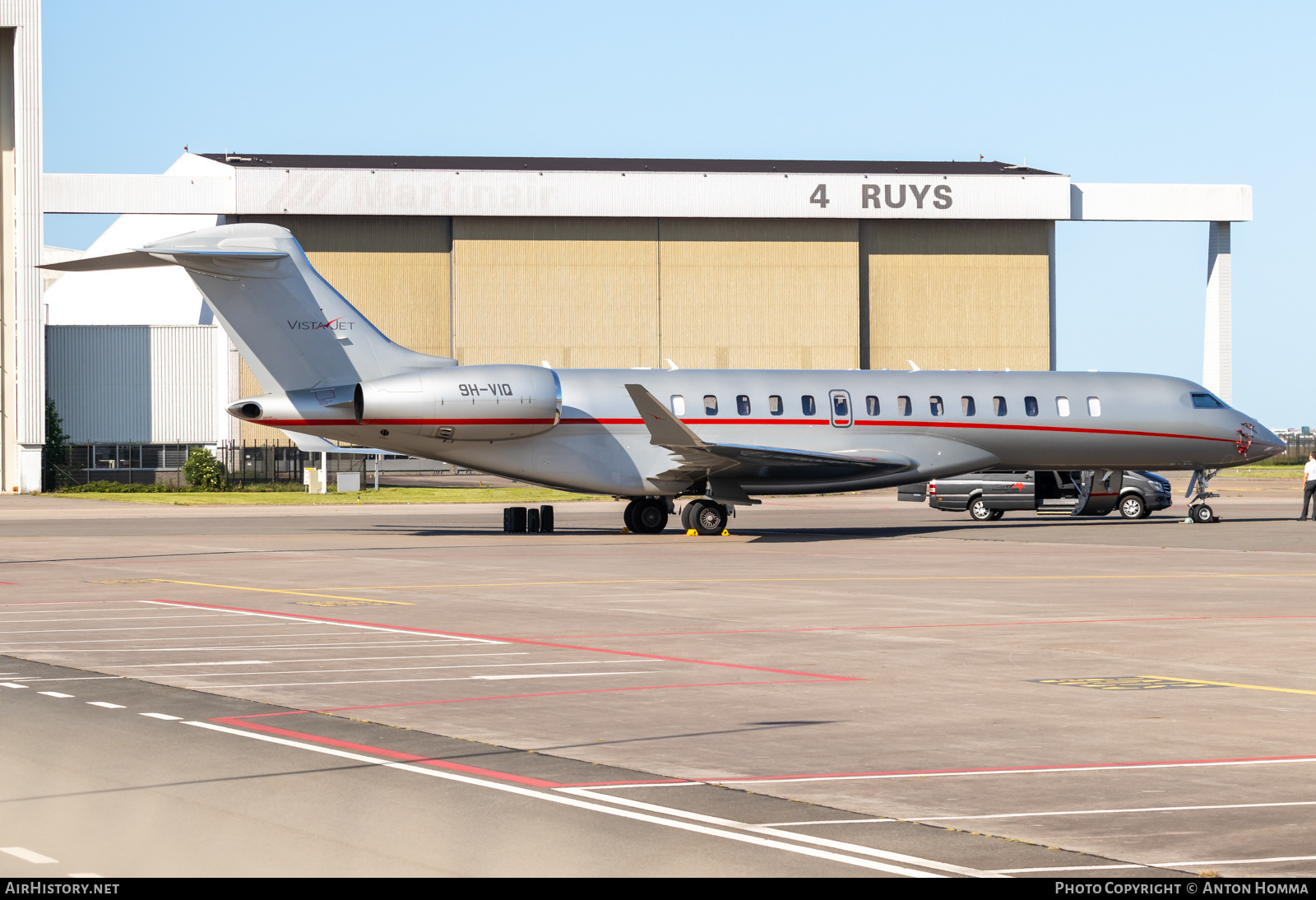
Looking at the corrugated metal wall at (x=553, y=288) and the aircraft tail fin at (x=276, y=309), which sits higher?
the corrugated metal wall at (x=553, y=288)

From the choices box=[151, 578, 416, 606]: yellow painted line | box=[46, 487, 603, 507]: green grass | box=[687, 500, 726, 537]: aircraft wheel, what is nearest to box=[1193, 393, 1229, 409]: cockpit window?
box=[687, 500, 726, 537]: aircraft wheel

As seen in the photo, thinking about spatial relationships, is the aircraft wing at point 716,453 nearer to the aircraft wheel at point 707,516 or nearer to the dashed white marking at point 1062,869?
the aircraft wheel at point 707,516

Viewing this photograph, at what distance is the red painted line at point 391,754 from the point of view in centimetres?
909

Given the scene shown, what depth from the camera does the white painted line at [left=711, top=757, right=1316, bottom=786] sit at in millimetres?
9125

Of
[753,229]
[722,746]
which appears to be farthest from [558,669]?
[753,229]

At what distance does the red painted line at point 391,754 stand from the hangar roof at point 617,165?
247 feet

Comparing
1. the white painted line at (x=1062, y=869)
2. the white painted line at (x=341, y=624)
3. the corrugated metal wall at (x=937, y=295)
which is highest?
the corrugated metal wall at (x=937, y=295)

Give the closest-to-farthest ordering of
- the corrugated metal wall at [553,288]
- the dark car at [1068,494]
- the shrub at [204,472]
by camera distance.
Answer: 1. the dark car at [1068,494]
2. the shrub at [204,472]
3. the corrugated metal wall at [553,288]

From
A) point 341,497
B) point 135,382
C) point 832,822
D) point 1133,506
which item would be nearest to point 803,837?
point 832,822

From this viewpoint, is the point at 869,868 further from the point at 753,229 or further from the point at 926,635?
the point at 753,229

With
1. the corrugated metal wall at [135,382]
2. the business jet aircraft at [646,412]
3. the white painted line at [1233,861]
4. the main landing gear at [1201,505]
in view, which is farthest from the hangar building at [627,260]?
the white painted line at [1233,861]

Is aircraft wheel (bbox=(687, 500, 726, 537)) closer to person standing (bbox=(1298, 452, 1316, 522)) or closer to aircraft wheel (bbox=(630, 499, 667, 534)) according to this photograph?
aircraft wheel (bbox=(630, 499, 667, 534))

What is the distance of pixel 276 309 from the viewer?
34000 mm

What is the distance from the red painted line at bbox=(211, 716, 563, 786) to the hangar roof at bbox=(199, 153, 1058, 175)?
247 ft
